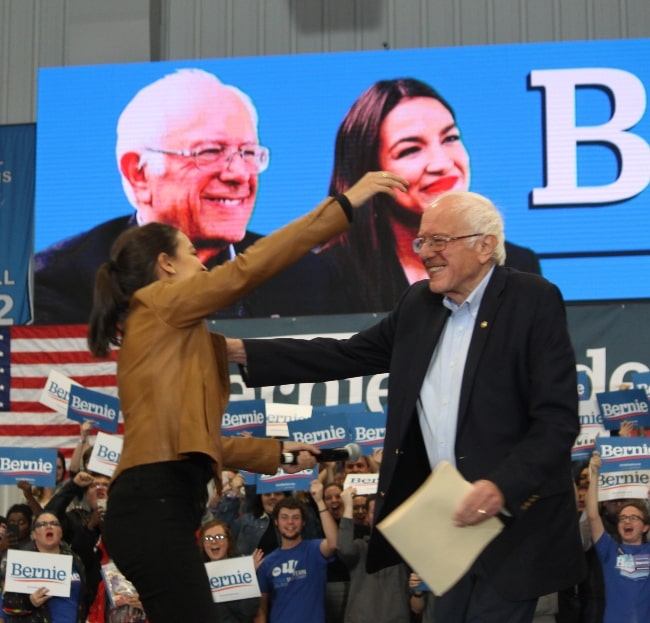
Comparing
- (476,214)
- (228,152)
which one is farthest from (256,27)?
(476,214)

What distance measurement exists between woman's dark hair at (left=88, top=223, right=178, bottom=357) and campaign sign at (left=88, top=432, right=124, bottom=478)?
490 cm

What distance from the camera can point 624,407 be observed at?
7.96 m

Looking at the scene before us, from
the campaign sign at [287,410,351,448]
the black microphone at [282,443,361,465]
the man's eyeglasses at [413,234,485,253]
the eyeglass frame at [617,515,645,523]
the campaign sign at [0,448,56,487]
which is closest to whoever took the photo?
the man's eyeglasses at [413,234,485,253]

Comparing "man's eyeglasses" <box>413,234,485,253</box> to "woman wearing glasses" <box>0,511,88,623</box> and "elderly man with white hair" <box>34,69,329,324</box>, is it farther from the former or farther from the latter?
"elderly man with white hair" <box>34,69,329,324</box>

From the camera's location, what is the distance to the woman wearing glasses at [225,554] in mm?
7598

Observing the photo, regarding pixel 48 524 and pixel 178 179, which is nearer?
pixel 48 524

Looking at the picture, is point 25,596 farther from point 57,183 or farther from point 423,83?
point 423,83

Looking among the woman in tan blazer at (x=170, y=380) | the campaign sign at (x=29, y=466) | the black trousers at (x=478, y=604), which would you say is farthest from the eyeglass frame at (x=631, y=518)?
the woman in tan blazer at (x=170, y=380)

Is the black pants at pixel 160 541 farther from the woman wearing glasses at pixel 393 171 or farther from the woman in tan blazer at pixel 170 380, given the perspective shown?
the woman wearing glasses at pixel 393 171

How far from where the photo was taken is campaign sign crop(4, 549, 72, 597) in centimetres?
744

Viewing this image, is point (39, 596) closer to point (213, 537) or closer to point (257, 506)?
point (213, 537)

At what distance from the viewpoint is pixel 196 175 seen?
37.0 feet

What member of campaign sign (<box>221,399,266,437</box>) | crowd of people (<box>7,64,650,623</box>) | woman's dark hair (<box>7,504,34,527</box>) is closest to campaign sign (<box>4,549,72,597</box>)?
woman's dark hair (<box>7,504,34,527</box>)

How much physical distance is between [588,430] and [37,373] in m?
4.86
